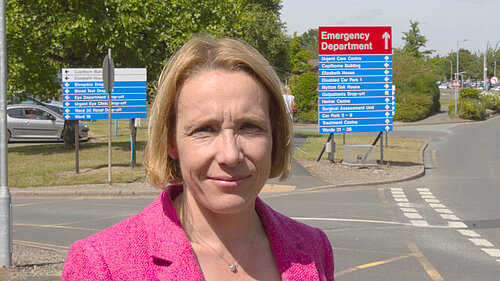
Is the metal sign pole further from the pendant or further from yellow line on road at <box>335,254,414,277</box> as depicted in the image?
the pendant

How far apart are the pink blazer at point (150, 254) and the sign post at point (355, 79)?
1727 centimetres

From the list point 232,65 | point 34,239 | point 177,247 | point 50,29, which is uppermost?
point 50,29

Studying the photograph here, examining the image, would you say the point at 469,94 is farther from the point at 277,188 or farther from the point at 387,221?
the point at 387,221

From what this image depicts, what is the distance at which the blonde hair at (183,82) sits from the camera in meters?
1.98

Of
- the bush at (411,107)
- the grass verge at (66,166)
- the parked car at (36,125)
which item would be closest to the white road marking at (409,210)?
the grass verge at (66,166)

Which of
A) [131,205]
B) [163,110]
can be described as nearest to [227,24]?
[131,205]

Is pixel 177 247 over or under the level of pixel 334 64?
under

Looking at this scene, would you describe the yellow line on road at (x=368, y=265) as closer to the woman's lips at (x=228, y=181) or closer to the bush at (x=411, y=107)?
the woman's lips at (x=228, y=181)

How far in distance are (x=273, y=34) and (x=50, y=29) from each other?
2134 cm

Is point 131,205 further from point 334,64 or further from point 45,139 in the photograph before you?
point 45,139

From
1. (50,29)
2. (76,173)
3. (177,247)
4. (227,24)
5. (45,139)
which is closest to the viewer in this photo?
(177,247)

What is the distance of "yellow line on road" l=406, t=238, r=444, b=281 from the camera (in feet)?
24.5

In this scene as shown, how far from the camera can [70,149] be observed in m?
25.3

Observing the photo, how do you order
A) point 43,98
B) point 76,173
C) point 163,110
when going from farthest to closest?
point 43,98, point 76,173, point 163,110
